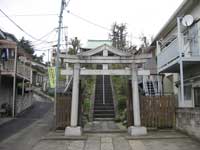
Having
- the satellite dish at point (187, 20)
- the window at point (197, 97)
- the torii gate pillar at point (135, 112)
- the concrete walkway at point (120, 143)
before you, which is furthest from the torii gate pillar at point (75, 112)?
the window at point (197, 97)

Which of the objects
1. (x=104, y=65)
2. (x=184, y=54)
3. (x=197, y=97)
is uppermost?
(x=184, y=54)

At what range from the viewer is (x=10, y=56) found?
21734 millimetres

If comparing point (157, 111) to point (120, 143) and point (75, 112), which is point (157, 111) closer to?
point (120, 143)

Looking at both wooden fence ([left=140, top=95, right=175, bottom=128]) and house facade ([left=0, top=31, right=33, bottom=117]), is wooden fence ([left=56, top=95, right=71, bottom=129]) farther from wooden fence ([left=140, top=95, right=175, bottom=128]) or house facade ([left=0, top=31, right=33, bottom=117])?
house facade ([left=0, top=31, right=33, bottom=117])

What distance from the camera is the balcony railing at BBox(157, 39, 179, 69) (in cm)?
1251

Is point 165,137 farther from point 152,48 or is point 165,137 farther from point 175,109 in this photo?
point 152,48

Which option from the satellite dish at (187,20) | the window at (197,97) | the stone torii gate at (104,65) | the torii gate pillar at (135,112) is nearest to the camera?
the torii gate pillar at (135,112)

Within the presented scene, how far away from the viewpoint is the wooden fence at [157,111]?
511 inches

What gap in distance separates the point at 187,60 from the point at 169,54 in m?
1.96

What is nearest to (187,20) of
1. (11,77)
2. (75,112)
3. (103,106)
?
(75,112)

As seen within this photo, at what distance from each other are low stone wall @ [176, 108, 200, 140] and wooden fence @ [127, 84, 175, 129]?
18.0 inches

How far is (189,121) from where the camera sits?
11.0 metres

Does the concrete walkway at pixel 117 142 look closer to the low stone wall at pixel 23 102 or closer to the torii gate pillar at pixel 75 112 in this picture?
the torii gate pillar at pixel 75 112

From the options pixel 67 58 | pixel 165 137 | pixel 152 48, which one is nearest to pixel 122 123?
pixel 165 137
